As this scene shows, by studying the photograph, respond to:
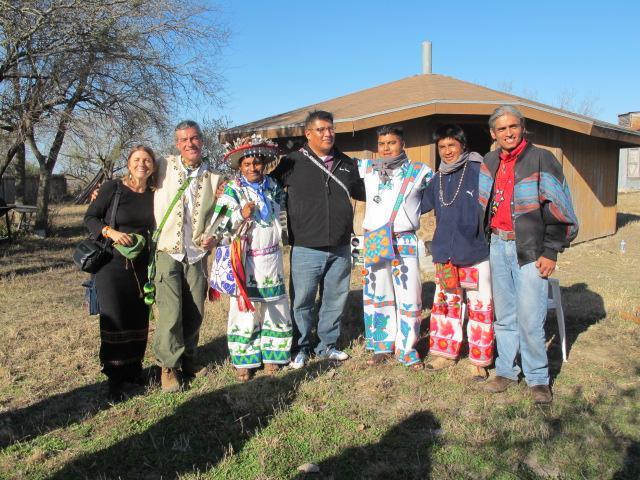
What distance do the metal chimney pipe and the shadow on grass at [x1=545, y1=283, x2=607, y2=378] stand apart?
301 inches

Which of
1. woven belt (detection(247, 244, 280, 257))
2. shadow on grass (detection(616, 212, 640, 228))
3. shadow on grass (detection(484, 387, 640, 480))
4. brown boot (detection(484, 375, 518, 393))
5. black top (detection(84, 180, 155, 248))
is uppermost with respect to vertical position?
black top (detection(84, 180, 155, 248))

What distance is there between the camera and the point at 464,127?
1098 centimetres

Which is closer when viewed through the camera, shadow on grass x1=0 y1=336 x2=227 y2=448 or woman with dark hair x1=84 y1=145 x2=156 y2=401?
shadow on grass x1=0 y1=336 x2=227 y2=448

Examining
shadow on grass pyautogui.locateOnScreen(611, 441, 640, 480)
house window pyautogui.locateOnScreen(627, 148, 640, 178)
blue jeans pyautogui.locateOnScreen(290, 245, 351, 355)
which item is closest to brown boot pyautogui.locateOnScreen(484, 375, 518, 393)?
shadow on grass pyautogui.locateOnScreen(611, 441, 640, 480)

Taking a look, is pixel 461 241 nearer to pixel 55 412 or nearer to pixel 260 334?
pixel 260 334

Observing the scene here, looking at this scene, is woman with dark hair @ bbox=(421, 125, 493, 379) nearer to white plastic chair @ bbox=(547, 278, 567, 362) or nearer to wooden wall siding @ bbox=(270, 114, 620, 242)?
white plastic chair @ bbox=(547, 278, 567, 362)

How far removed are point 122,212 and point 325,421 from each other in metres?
1.95

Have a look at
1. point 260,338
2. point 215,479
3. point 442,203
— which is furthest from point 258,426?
point 442,203

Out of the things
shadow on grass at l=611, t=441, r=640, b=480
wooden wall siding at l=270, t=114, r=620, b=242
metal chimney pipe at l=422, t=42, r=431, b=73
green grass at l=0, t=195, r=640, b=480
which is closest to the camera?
shadow on grass at l=611, t=441, r=640, b=480

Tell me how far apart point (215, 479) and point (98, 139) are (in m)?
10.1

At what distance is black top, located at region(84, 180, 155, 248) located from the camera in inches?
152

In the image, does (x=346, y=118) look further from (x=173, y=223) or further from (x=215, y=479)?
(x=215, y=479)

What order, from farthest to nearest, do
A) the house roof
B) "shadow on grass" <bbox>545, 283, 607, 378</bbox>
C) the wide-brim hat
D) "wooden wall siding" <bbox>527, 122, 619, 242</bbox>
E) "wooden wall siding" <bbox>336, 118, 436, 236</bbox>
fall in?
"wooden wall siding" <bbox>527, 122, 619, 242</bbox>
"wooden wall siding" <bbox>336, 118, 436, 236</bbox>
the house roof
"shadow on grass" <bbox>545, 283, 607, 378</bbox>
the wide-brim hat

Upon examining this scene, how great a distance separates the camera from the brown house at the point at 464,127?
29.5ft
